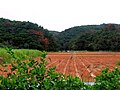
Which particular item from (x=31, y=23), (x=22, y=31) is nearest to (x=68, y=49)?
(x=31, y=23)

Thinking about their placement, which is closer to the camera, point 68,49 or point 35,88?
point 35,88

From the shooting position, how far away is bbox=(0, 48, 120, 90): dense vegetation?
3367 mm

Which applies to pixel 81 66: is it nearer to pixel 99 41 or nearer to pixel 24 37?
pixel 24 37

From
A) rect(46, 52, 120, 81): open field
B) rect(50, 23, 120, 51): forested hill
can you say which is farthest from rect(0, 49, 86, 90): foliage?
rect(50, 23, 120, 51): forested hill

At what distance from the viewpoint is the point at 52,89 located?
3338mm

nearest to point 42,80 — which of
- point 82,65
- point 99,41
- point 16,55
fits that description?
point 16,55

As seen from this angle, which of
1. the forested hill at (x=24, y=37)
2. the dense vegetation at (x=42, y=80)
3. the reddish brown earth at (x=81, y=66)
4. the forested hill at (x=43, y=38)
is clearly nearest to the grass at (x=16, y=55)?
the dense vegetation at (x=42, y=80)

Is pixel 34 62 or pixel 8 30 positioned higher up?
pixel 8 30

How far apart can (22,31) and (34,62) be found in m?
78.0

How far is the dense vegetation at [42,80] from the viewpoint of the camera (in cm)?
337

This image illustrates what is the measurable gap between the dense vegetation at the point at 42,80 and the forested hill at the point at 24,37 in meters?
66.5

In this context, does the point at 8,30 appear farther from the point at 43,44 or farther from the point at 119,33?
the point at 119,33

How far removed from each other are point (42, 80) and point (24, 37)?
74.0 metres

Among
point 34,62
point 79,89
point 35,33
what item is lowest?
point 79,89
